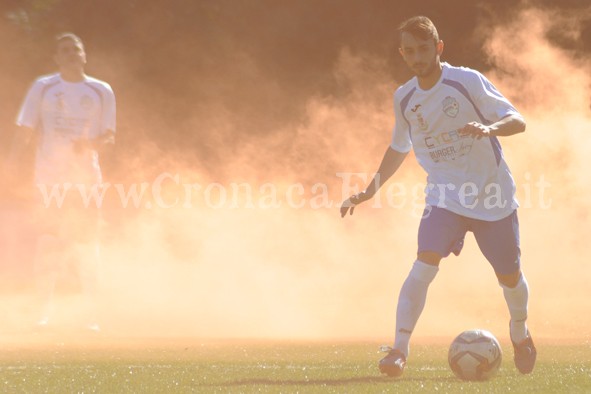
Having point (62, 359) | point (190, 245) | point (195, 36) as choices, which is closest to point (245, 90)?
point (195, 36)

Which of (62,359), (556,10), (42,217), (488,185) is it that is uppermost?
(556,10)

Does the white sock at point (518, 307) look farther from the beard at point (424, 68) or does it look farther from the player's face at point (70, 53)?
the player's face at point (70, 53)

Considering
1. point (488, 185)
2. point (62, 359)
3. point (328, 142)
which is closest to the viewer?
point (488, 185)

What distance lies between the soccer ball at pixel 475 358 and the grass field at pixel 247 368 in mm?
87

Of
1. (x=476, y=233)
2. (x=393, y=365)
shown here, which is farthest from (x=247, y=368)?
(x=476, y=233)

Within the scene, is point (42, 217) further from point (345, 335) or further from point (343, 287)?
point (343, 287)

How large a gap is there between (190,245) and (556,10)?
7.49m

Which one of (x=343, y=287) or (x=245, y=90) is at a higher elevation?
(x=245, y=90)

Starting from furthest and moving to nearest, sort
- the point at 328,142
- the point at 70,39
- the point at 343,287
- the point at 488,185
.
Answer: the point at 328,142 → the point at 343,287 → the point at 70,39 → the point at 488,185

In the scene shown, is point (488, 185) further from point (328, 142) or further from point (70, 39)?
point (328, 142)

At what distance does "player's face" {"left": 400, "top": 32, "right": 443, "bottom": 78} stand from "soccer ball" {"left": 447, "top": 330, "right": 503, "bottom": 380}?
5.78ft

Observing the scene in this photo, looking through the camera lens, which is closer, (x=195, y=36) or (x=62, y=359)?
(x=62, y=359)

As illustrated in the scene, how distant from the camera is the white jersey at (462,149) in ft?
27.2

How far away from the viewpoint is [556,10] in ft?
72.5
